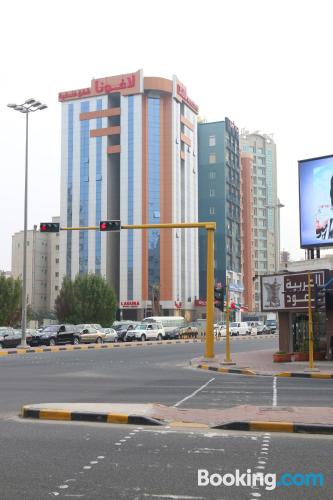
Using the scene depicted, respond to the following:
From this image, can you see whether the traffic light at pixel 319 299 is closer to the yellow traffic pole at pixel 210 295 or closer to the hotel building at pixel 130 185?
the yellow traffic pole at pixel 210 295

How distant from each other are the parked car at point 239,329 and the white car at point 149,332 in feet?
58.0

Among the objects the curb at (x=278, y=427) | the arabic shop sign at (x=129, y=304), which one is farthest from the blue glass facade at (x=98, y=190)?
the curb at (x=278, y=427)

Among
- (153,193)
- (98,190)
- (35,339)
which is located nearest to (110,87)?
(98,190)

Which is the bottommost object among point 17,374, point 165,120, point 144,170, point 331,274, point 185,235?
point 17,374

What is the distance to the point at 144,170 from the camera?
112438mm

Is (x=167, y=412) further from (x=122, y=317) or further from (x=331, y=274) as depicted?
(x=122, y=317)

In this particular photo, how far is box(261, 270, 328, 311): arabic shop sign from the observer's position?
29.4 metres

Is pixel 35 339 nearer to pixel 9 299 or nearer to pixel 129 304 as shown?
pixel 9 299

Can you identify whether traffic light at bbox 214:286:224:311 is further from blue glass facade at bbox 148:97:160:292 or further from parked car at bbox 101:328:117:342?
blue glass facade at bbox 148:97:160:292

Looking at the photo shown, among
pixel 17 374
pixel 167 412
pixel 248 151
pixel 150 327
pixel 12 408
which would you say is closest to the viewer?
pixel 167 412

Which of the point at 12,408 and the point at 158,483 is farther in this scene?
the point at 12,408

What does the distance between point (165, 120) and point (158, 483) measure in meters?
111

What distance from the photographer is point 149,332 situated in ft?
196

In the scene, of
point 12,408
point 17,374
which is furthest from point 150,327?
point 12,408
